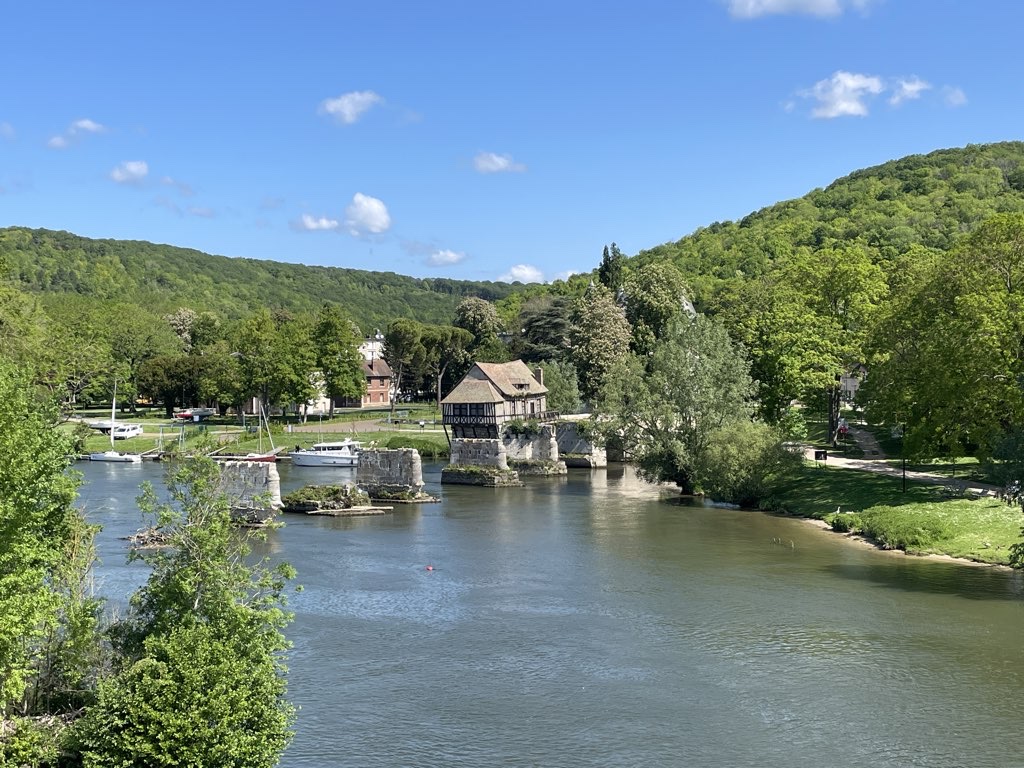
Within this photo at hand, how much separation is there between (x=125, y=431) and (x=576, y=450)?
1671 inches

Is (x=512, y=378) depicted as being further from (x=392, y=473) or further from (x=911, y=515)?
(x=911, y=515)

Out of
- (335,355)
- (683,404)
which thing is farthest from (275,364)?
(683,404)

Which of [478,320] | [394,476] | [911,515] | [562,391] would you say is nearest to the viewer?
[911,515]

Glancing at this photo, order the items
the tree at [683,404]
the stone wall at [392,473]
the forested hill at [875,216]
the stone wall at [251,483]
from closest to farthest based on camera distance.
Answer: the stone wall at [251,483], the tree at [683,404], the stone wall at [392,473], the forested hill at [875,216]

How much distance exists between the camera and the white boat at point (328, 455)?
81.6 metres

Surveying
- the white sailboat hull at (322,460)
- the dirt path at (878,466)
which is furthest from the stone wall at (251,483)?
the dirt path at (878,466)

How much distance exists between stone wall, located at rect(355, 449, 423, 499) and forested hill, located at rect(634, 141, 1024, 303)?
2103 inches

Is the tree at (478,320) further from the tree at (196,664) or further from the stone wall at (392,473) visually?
the tree at (196,664)

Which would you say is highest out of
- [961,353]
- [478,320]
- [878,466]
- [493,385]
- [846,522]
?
[478,320]

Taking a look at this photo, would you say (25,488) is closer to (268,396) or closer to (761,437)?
(761,437)

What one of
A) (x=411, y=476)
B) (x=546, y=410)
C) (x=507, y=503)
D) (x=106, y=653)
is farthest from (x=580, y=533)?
(x=546, y=410)

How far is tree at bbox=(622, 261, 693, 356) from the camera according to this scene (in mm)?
91150

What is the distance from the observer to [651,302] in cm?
9206

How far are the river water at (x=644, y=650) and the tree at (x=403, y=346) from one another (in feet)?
199
